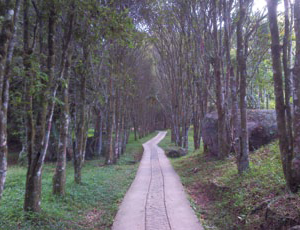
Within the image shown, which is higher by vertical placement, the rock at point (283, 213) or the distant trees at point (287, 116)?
the distant trees at point (287, 116)

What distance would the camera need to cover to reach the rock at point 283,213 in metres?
4.33

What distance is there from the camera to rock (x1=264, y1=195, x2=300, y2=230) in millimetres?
4332

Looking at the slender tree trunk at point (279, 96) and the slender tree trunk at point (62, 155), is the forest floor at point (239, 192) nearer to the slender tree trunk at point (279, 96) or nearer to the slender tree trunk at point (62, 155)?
the slender tree trunk at point (279, 96)

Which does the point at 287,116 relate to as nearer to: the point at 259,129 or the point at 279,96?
the point at 279,96

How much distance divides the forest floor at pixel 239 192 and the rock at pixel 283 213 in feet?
0.06

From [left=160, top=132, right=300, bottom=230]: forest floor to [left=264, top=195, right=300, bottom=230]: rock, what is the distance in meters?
0.02

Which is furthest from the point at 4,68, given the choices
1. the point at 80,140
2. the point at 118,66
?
the point at 118,66

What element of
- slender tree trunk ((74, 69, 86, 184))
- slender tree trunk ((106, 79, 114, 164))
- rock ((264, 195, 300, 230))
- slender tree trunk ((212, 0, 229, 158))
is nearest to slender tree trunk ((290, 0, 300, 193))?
rock ((264, 195, 300, 230))

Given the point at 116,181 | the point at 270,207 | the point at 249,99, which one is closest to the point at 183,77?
the point at 249,99

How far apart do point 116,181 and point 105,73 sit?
8.18 m

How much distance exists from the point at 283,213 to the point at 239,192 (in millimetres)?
2247

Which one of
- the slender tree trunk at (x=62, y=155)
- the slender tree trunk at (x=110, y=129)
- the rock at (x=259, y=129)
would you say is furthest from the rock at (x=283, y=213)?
the slender tree trunk at (x=110, y=129)

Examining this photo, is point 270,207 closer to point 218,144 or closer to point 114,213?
point 114,213

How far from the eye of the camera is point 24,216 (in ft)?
18.0
